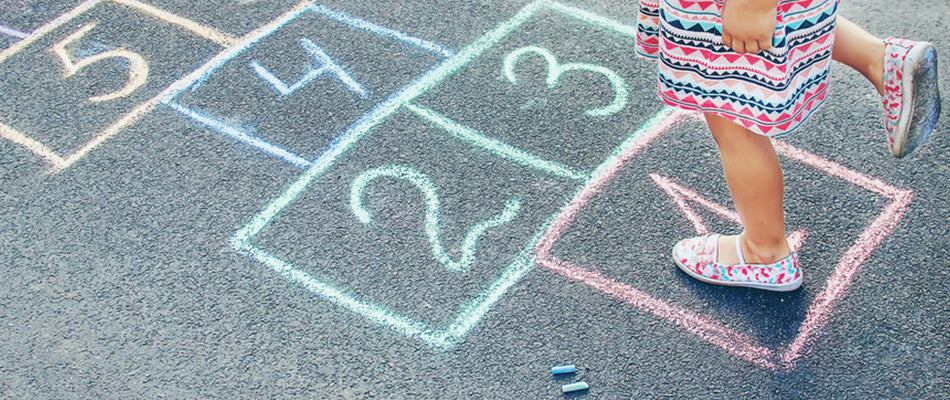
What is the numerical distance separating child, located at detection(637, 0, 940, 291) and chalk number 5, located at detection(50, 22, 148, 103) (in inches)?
83.5

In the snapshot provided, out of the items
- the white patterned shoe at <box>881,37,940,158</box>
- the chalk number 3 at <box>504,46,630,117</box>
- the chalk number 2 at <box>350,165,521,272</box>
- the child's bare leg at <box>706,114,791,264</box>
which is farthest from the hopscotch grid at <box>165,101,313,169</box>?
the white patterned shoe at <box>881,37,940,158</box>

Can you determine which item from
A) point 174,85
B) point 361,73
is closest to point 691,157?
point 361,73

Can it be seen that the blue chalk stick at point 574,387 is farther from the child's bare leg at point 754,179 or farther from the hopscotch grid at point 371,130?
the child's bare leg at point 754,179

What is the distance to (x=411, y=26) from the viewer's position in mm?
3723

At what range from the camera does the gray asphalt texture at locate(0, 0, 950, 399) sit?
248cm

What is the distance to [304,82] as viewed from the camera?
137 inches

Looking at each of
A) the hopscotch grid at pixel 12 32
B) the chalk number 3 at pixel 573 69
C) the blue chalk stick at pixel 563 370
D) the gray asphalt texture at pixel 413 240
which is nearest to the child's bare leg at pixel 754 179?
the gray asphalt texture at pixel 413 240

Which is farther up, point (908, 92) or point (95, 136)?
point (908, 92)

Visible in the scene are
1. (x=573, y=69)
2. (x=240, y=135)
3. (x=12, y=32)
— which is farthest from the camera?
(x=12, y=32)

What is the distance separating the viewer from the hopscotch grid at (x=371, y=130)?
2.59 metres

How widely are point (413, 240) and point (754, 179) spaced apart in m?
1.10

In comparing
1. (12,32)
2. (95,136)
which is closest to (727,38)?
(95,136)

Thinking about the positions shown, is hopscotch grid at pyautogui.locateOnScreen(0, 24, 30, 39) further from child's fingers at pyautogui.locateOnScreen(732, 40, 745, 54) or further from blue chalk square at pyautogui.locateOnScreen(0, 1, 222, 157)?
child's fingers at pyautogui.locateOnScreen(732, 40, 745, 54)

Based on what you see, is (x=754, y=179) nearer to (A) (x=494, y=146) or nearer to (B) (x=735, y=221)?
(B) (x=735, y=221)
